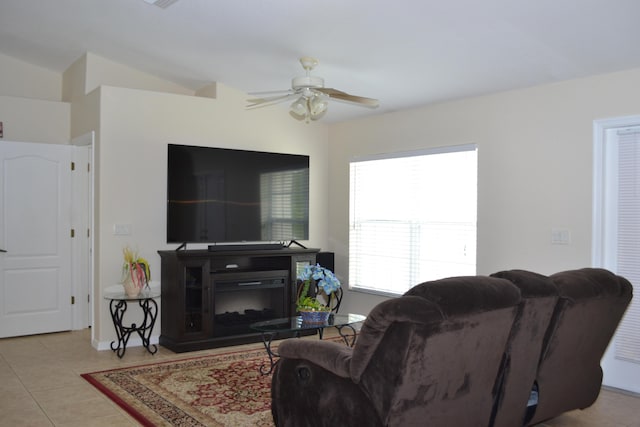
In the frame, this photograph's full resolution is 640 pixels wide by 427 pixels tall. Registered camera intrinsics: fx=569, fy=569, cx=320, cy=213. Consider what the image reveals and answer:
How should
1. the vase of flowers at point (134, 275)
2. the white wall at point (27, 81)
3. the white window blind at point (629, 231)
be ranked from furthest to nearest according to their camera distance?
the white wall at point (27, 81)
the vase of flowers at point (134, 275)
the white window blind at point (629, 231)

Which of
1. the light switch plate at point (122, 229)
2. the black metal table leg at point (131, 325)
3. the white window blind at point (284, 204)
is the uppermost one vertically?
the white window blind at point (284, 204)

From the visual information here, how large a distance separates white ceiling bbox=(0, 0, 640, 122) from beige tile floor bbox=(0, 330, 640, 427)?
8.32 feet

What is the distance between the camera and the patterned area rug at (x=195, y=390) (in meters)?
→ 3.69

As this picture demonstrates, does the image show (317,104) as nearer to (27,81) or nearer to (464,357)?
(464,357)

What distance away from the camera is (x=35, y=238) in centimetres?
617

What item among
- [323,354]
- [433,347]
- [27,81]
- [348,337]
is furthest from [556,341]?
[27,81]

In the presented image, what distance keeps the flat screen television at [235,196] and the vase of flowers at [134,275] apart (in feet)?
1.48

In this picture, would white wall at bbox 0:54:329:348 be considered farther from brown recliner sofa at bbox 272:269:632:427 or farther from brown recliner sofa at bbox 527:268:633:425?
brown recliner sofa at bbox 527:268:633:425

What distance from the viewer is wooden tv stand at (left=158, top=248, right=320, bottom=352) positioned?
5445 millimetres

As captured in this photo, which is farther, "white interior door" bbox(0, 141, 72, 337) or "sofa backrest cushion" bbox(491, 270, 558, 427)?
"white interior door" bbox(0, 141, 72, 337)

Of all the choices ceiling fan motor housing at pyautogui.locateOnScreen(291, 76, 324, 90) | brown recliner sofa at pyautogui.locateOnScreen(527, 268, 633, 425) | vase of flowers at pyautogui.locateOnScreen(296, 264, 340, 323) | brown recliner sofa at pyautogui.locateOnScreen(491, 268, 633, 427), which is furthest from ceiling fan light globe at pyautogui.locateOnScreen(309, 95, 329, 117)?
brown recliner sofa at pyautogui.locateOnScreen(527, 268, 633, 425)

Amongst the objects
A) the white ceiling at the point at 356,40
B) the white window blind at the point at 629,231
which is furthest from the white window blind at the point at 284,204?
the white window blind at the point at 629,231

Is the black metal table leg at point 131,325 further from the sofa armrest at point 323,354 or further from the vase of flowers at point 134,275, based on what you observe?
the sofa armrest at point 323,354


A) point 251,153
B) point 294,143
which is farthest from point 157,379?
point 294,143
